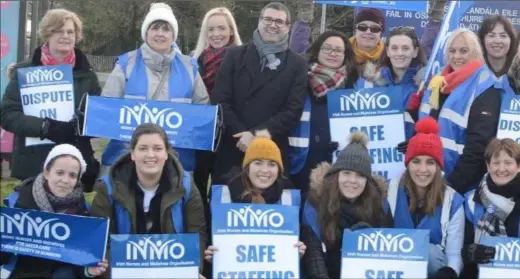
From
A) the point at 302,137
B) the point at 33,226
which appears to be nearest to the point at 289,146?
the point at 302,137

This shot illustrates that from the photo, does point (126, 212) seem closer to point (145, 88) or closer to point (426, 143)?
point (145, 88)

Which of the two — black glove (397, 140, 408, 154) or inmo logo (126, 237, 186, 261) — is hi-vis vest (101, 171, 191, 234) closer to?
inmo logo (126, 237, 186, 261)

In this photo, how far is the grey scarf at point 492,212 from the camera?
5.86m

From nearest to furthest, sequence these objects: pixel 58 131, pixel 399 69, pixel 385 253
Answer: pixel 385 253
pixel 58 131
pixel 399 69

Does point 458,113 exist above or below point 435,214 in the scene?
above

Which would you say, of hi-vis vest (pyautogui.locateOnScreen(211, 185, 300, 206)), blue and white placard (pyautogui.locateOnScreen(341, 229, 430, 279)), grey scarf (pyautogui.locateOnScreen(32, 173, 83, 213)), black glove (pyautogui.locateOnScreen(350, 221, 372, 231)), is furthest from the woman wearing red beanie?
grey scarf (pyautogui.locateOnScreen(32, 173, 83, 213))

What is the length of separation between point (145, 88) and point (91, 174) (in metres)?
0.80

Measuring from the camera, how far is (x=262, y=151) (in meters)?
5.93

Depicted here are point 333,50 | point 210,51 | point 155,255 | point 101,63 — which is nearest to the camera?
Result: point 155,255

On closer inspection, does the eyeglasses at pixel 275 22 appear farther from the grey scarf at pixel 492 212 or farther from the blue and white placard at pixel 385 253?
the grey scarf at pixel 492 212

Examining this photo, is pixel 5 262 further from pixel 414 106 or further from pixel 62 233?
pixel 414 106

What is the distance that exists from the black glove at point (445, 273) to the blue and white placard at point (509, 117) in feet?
3.71

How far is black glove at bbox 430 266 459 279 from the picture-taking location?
18.7 ft

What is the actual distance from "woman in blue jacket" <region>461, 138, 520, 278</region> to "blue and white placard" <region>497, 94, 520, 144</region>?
0.30 metres
